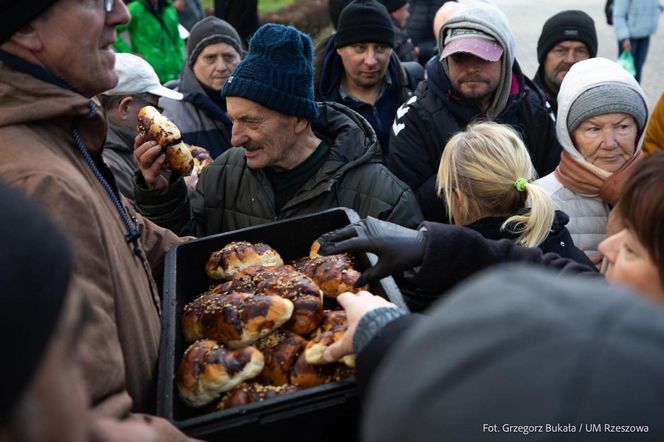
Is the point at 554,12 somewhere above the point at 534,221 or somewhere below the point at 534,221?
above

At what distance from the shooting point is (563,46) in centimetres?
500

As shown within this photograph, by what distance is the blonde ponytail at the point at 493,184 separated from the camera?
2.68 m

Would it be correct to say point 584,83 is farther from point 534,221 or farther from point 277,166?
point 277,166

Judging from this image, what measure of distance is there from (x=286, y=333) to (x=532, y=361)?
1.23 m

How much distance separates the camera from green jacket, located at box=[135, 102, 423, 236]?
117 inches

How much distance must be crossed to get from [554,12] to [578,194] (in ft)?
43.7

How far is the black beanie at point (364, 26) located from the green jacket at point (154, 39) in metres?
2.67

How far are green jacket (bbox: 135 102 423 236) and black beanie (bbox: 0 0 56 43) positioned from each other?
121 centimetres

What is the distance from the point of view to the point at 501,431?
37.3 inches

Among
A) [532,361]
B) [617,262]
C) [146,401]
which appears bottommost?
[146,401]

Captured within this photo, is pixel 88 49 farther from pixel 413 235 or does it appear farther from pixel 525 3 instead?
pixel 525 3

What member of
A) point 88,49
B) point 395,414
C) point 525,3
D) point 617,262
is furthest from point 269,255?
point 525,3

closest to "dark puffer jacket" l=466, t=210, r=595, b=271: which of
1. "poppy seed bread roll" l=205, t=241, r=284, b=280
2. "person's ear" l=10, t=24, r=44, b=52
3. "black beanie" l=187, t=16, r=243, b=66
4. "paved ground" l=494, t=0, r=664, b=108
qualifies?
"poppy seed bread roll" l=205, t=241, r=284, b=280

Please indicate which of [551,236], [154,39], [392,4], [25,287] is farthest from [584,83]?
[154,39]
